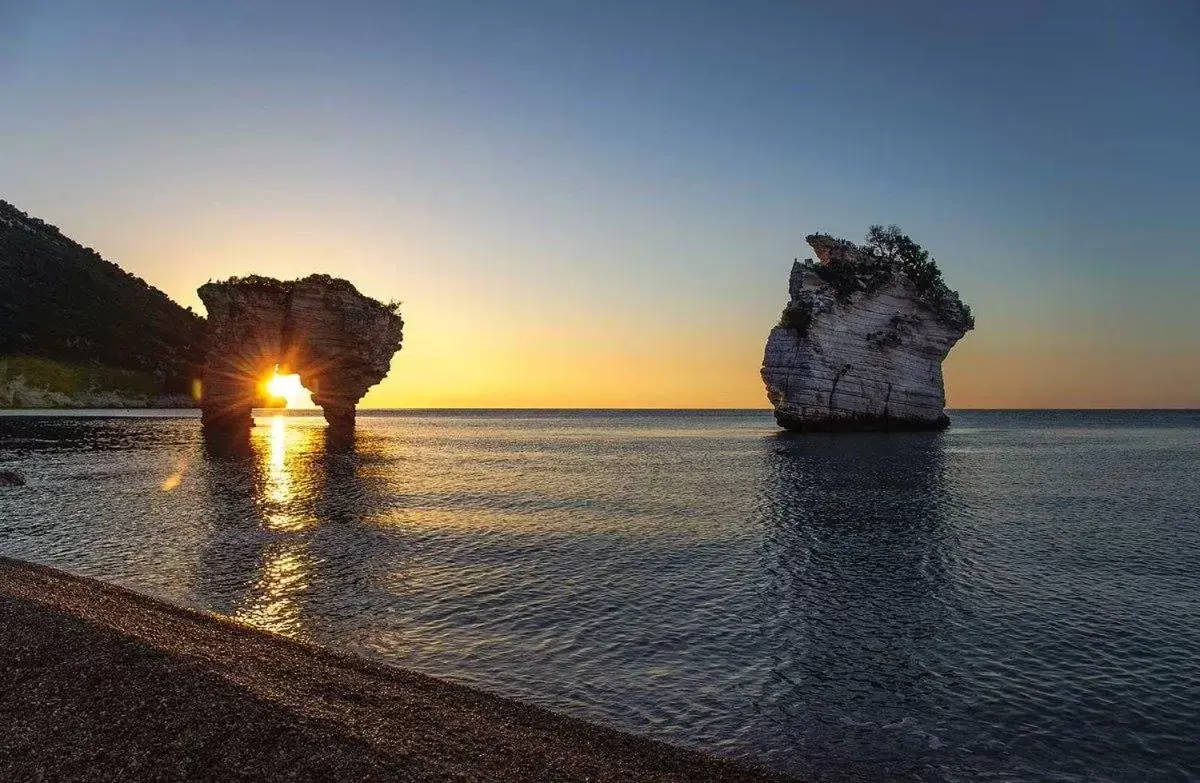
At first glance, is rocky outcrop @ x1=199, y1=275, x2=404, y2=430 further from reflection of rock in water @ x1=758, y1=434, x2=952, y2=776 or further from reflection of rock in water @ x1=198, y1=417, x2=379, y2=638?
reflection of rock in water @ x1=758, y1=434, x2=952, y2=776

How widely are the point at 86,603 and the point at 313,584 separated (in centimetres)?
536

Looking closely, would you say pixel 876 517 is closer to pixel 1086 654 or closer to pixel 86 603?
pixel 1086 654

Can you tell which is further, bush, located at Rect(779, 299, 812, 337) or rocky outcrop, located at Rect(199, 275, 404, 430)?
bush, located at Rect(779, 299, 812, 337)

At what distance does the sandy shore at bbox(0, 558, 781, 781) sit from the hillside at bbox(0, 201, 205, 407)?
15045 centimetres

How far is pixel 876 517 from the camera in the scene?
30578 mm

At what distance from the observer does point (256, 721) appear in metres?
9.30

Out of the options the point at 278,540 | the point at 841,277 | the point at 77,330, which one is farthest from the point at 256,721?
the point at 77,330

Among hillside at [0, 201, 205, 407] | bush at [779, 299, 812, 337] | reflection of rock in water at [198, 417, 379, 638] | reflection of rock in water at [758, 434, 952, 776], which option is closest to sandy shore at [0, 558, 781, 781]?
reflection of rock in water at [758, 434, 952, 776]

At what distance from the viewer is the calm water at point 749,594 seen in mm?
11102

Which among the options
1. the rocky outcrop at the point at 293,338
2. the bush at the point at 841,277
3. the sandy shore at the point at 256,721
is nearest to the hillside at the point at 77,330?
the rocky outcrop at the point at 293,338

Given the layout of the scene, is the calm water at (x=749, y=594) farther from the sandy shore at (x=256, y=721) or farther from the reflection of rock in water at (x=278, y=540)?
the sandy shore at (x=256, y=721)

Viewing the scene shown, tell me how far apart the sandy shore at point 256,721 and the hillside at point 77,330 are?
150451 millimetres

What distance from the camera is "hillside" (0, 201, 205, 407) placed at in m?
128

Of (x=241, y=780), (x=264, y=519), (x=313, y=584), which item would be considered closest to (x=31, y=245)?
(x=264, y=519)
